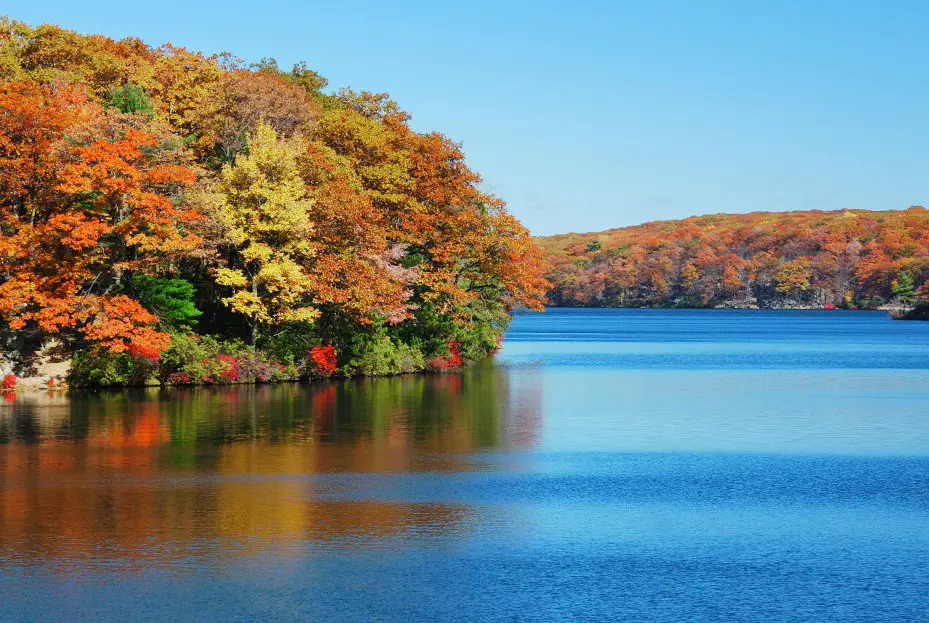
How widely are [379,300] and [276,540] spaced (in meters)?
35.2

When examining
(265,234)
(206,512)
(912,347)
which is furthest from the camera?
(912,347)

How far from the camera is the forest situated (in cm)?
4306

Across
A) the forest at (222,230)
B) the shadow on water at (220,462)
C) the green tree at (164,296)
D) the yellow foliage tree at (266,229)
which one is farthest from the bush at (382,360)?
the shadow on water at (220,462)

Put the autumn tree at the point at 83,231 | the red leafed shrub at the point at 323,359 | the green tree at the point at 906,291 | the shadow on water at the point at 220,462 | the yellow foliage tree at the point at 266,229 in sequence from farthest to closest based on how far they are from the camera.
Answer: the green tree at the point at 906,291 < the red leafed shrub at the point at 323,359 < the yellow foliage tree at the point at 266,229 < the autumn tree at the point at 83,231 < the shadow on water at the point at 220,462

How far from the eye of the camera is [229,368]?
47062 millimetres

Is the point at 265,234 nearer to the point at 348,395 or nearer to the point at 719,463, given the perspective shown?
the point at 348,395

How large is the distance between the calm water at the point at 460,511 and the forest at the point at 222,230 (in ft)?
20.9

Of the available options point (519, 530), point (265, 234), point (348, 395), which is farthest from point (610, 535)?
point (265, 234)

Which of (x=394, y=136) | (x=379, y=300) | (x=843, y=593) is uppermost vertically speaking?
(x=394, y=136)

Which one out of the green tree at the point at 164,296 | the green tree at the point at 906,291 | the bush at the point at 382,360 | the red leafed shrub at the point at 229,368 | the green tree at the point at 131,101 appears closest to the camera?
the green tree at the point at 164,296

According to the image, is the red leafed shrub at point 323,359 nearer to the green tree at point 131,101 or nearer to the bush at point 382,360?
the bush at point 382,360

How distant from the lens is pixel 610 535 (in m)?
16.7

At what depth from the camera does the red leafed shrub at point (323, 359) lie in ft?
167

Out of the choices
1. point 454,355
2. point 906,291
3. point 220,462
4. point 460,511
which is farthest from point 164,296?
point 906,291
